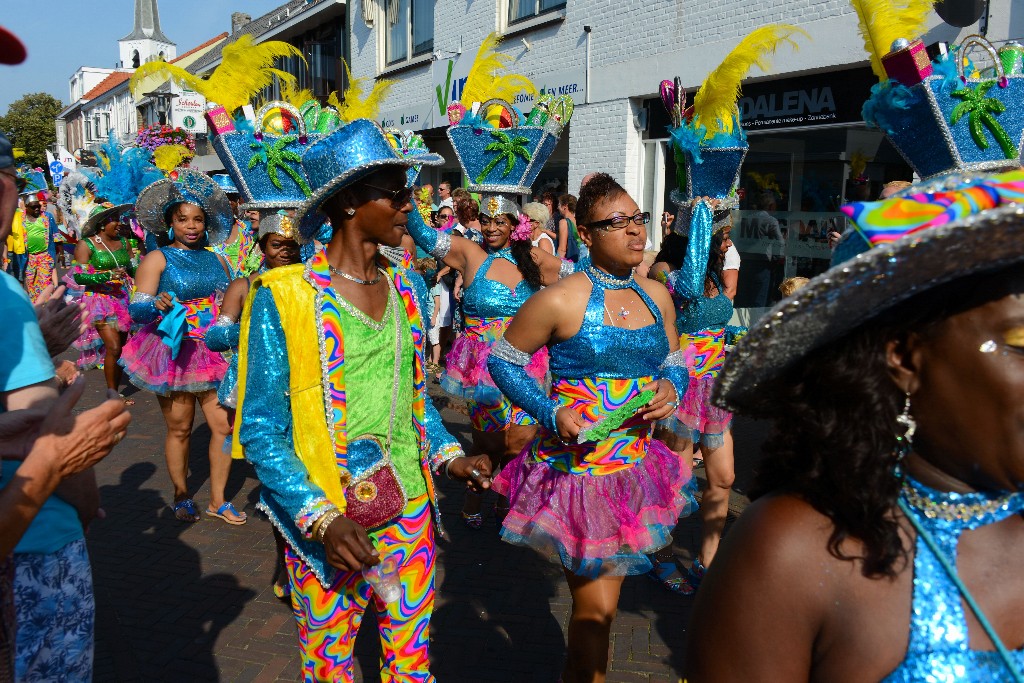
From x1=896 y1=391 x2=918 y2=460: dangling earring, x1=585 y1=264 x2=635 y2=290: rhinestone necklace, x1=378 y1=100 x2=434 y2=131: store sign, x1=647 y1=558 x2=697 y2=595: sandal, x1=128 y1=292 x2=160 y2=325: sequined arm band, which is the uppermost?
x1=378 y1=100 x2=434 y2=131: store sign

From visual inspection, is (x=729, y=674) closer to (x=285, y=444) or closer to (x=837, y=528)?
(x=837, y=528)

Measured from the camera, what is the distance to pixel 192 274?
5586 mm

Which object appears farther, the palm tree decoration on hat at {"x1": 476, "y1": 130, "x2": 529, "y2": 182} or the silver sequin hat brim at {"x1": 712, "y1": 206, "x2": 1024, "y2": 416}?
the palm tree decoration on hat at {"x1": 476, "y1": 130, "x2": 529, "y2": 182}

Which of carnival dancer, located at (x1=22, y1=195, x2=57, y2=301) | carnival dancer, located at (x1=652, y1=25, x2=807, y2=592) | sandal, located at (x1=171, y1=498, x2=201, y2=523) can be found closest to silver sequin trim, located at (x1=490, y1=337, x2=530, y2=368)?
carnival dancer, located at (x1=652, y1=25, x2=807, y2=592)

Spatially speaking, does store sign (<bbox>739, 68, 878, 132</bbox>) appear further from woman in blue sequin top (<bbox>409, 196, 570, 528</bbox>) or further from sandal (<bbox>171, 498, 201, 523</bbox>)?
sandal (<bbox>171, 498, 201, 523</bbox>)

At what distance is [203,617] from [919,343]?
13.0ft

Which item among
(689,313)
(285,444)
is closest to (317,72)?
(689,313)

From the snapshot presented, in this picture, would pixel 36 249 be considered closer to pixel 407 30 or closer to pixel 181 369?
pixel 407 30

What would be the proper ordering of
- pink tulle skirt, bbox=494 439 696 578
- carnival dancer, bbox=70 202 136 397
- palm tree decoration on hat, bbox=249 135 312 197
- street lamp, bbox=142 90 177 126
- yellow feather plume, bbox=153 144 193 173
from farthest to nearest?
street lamp, bbox=142 90 177 126
carnival dancer, bbox=70 202 136 397
yellow feather plume, bbox=153 144 193 173
palm tree decoration on hat, bbox=249 135 312 197
pink tulle skirt, bbox=494 439 696 578

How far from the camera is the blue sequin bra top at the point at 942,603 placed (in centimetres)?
128

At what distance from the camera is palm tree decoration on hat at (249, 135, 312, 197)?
3.82 metres

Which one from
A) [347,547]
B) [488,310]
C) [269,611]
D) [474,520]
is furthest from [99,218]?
[347,547]

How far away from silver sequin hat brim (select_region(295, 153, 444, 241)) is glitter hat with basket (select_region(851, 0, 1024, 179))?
2.87 m

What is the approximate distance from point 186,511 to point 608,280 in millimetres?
3768
